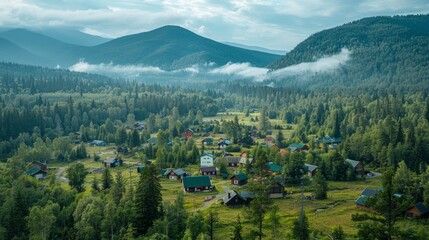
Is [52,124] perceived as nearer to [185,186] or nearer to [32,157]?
[32,157]

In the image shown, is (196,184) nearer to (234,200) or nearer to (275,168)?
(234,200)

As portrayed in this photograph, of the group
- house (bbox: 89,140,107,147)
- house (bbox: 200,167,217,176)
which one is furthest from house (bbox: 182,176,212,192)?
house (bbox: 89,140,107,147)

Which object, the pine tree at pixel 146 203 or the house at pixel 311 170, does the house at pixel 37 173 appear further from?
the house at pixel 311 170

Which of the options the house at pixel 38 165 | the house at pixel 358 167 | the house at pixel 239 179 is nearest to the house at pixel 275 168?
the house at pixel 239 179

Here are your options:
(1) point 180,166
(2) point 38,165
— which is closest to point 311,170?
(1) point 180,166

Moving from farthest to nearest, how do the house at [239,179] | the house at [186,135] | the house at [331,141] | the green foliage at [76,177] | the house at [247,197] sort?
the house at [186,135] → the house at [331,141] → the house at [239,179] → the green foliage at [76,177] → the house at [247,197]
